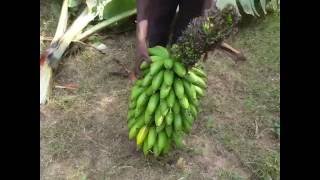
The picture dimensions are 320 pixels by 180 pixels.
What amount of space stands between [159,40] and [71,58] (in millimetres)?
921

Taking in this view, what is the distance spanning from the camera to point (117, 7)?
12.7ft

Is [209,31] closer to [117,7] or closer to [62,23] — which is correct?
[117,7]

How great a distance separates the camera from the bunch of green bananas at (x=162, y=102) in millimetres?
2361

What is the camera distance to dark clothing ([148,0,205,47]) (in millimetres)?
2974

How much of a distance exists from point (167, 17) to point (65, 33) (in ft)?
3.53

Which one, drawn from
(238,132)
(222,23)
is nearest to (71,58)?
(238,132)

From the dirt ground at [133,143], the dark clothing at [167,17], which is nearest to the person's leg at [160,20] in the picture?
the dark clothing at [167,17]

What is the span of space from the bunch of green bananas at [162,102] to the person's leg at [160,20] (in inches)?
20.1

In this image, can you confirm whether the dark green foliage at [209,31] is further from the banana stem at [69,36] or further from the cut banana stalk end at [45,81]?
the banana stem at [69,36]

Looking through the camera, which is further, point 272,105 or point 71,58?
point 71,58

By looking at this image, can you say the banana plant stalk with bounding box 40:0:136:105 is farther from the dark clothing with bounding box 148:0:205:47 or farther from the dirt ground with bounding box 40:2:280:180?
the dark clothing with bounding box 148:0:205:47

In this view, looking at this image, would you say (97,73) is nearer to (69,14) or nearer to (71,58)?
(71,58)
